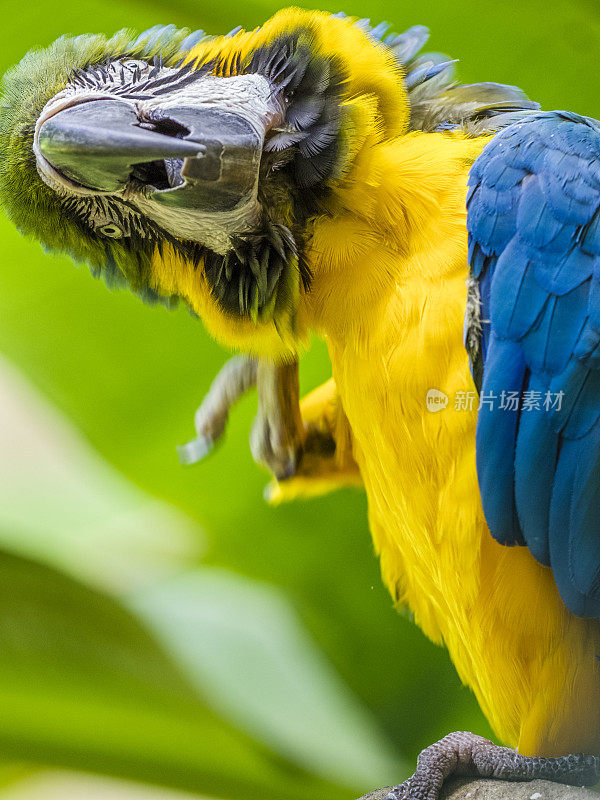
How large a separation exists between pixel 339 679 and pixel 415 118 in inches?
24.7

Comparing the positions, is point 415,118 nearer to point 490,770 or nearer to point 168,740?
point 490,770

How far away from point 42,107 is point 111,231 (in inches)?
4.0

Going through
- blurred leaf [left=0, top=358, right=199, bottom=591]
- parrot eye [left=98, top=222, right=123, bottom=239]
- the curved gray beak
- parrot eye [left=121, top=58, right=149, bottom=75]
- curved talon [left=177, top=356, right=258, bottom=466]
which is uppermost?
parrot eye [left=121, top=58, right=149, bottom=75]

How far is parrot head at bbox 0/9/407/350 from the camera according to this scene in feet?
1.74

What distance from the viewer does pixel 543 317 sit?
1.73 feet

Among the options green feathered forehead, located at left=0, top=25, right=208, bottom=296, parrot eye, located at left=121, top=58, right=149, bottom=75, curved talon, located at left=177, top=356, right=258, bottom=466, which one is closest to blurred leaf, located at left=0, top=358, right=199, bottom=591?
curved talon, located at left=177, top=356, right=258, bottom=466

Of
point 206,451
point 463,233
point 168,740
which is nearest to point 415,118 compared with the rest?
point 463,233

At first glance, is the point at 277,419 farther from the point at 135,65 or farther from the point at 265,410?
the point at 135,65

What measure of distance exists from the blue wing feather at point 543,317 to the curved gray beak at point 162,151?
0.18 meters

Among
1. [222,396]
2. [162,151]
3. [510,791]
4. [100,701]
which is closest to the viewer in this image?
[162,151]

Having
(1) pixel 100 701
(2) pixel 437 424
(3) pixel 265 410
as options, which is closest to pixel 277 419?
(3) pixel 265 410

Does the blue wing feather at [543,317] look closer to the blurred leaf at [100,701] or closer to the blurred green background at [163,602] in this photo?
the blurred green background at [163,602]

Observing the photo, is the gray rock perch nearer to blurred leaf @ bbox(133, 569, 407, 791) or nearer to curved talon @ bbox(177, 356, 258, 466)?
blurred leaf @ bbox(133, 569, 407, 791)

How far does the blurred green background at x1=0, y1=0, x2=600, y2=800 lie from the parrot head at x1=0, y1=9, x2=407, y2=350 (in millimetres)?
154
